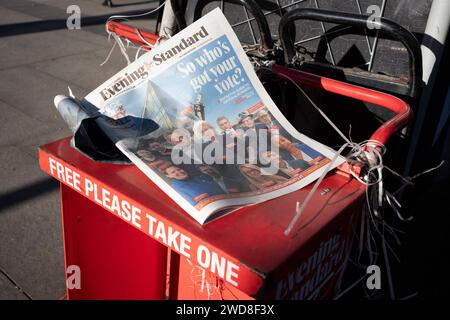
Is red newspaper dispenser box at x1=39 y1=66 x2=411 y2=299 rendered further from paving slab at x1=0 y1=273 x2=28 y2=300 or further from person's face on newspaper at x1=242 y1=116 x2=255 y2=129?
paving slab at x1=0 y1=273 x2=28 y2=300

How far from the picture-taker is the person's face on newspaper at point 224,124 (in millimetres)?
1328

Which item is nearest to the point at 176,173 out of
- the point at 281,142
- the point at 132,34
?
the point at 281,142

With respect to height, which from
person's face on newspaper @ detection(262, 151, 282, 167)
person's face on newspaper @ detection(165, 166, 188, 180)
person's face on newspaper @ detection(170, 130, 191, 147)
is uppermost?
person's face on newspaper @ detection(170, 130, 191, 147)

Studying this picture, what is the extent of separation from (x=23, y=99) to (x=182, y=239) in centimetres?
372

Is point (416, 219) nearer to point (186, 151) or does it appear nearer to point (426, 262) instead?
point (426, 262)

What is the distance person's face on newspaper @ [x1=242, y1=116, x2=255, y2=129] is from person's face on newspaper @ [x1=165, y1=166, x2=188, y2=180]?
0.25 m

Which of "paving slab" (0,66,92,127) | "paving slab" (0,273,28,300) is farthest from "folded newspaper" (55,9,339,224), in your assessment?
"paving slab" (0,66,92,127)

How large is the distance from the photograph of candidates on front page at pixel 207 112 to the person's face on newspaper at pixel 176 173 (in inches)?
0.9

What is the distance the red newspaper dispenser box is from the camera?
98 cm

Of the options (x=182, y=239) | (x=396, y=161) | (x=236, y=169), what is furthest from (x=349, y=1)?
(x=182, y=239)

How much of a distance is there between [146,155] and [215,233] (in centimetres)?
33

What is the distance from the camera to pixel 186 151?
1.26 m

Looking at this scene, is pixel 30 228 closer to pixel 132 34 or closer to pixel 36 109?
pixel 132 34

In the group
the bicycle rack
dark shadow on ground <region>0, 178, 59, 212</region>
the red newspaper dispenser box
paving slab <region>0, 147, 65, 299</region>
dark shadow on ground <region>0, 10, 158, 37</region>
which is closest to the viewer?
the red newspaper dispenser box
